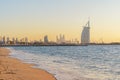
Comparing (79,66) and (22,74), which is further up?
(22,74)

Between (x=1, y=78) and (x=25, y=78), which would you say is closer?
(x=1, y=78)

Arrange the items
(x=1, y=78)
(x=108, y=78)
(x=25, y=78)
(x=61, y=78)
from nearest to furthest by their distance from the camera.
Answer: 1. (x=1, y=78)
2. (x=25, y=78)
3. (x=61, y=78)
4. (x=108, y=78)

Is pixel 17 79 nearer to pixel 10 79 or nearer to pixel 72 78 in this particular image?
pixel 10 79

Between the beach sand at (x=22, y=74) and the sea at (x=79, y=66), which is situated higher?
the beach sand at (x=22, y=74)

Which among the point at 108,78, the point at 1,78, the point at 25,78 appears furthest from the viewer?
the point at 108,78

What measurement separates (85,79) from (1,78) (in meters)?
7.28

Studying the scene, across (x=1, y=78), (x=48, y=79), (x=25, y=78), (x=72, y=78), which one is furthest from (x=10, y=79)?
(x=72, y=78)

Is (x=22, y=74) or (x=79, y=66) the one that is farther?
(x=79, y=66)

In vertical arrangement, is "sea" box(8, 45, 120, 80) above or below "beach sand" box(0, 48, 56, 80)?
below

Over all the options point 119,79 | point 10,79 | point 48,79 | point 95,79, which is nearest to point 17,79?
point 10,79

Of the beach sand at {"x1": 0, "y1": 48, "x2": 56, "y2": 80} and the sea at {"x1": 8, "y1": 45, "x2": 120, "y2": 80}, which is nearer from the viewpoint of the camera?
the beach sand at {"x1": 0, "y1": 48, "x2": 56, "y2": 80}

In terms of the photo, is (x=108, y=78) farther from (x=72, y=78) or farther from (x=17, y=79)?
(x=17, y=79)

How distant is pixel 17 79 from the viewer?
77.9 feet

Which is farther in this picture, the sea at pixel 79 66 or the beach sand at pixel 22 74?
the sea at pixel 79 66
